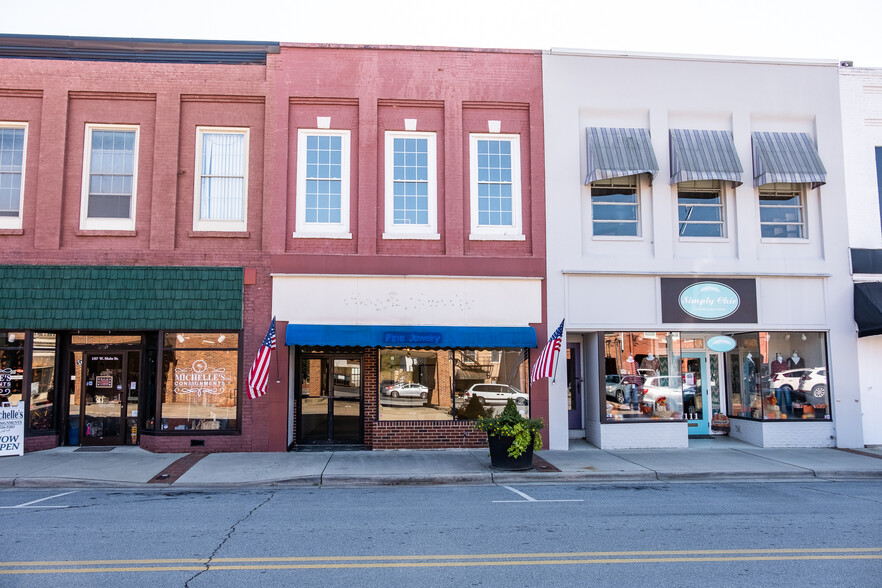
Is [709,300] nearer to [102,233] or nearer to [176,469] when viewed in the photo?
[176,469]

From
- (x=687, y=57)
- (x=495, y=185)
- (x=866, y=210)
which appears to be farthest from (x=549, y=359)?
(x=866, y=210)

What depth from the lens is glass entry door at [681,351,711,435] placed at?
15898mm

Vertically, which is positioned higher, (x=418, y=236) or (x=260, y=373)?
(x=418, y=236)

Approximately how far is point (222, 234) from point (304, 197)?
2.01 meters

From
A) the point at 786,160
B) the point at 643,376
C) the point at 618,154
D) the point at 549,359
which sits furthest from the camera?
the point at 786,160

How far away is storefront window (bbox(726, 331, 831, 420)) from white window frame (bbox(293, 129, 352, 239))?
1014 centimetres

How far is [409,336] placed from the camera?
13516 mm

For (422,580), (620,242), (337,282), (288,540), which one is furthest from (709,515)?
(337,282)

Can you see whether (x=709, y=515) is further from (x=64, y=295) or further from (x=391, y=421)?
(x=64, y=295)

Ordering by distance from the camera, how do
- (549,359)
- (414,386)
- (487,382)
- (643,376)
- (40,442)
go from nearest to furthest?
(549,359)
(40,442)
(414,386)
(487,382)
(643,376)

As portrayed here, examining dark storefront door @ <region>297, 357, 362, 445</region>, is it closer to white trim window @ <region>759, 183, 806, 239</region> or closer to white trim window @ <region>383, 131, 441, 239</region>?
white trim window @ <region>383, 131, 441, 239</region>

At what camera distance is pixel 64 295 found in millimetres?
13336

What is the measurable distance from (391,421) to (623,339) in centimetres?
572

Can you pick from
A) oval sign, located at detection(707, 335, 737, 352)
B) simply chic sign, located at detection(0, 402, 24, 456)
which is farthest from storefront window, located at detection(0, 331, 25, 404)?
oval sign, located at detection(707, 335, 737, 352)
